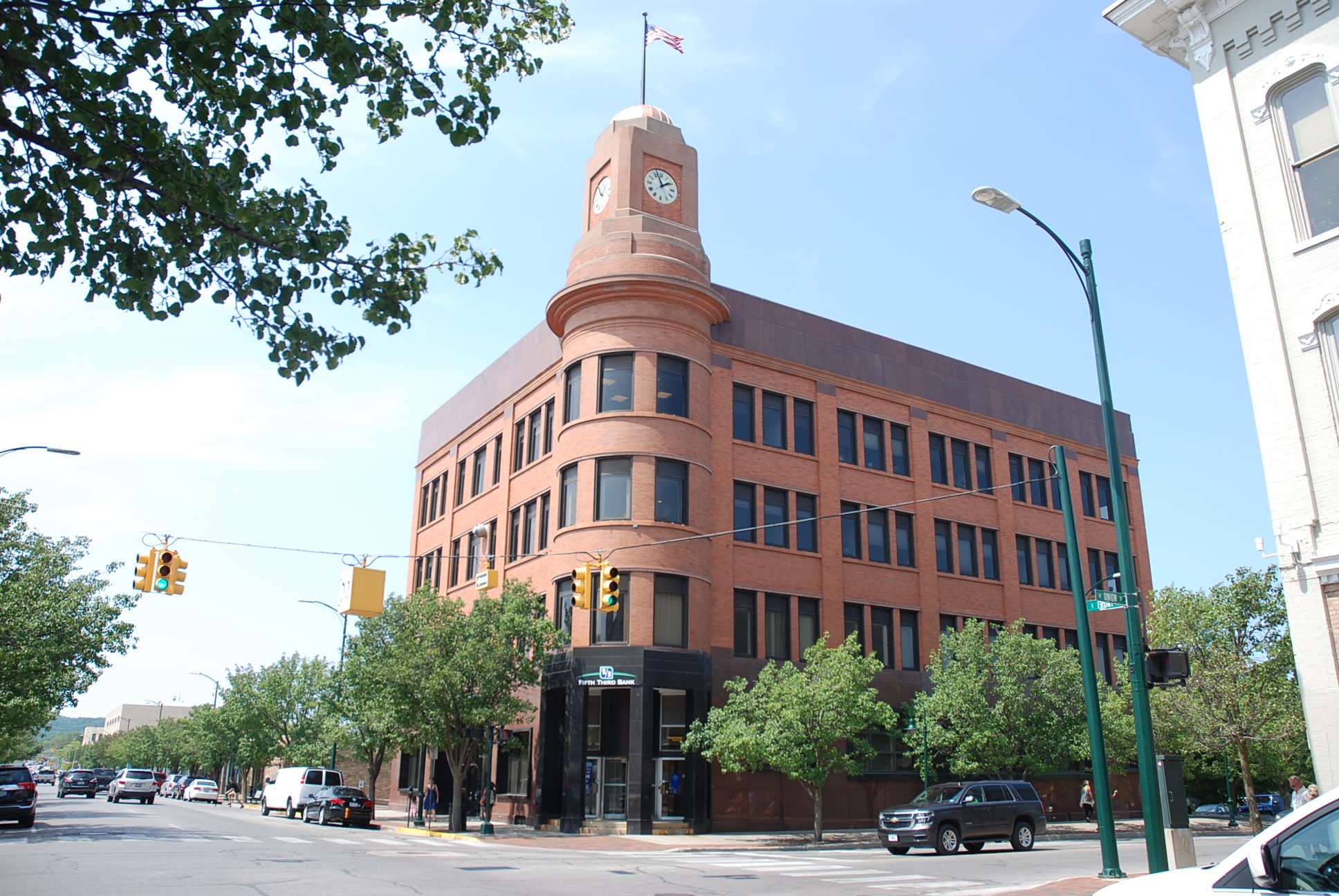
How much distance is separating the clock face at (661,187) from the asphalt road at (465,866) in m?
21.9

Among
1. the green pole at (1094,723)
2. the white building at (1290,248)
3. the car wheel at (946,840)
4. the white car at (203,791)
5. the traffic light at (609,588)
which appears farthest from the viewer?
the white car at (203,791)

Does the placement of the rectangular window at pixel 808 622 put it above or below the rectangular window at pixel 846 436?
below

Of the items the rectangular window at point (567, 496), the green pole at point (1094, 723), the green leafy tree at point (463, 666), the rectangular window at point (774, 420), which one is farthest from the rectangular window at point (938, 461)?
the green pole at point (1094, 723)

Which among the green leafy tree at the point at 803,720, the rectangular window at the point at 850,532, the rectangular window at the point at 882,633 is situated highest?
the rectangular window at the point at 850,532

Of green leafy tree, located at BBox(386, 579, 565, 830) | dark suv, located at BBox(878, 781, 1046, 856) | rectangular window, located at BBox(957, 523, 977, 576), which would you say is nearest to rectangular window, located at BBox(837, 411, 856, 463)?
rectangular window, located at BBox(957, 523, 977, 576)

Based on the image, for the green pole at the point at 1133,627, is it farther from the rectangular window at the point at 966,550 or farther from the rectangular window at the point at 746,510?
the rectangular window at the point at 966,550

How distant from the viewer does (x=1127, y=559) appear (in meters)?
14.9

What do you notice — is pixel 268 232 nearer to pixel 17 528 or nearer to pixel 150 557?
pixel 150 557

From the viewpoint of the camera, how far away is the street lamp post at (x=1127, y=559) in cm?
1337

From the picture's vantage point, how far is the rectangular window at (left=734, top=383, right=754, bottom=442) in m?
36.8

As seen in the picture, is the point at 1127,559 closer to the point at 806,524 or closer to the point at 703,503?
the point at 703,503

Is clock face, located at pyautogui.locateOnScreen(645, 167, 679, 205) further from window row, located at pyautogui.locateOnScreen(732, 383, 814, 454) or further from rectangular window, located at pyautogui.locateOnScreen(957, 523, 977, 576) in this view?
rectangular window, located at pyautogui.locateOnScreen(957, 523, 977, 576)

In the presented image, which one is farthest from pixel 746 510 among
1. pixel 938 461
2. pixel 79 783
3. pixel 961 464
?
pixel 79 783

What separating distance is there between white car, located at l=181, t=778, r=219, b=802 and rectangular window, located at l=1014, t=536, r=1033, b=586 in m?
47.2
